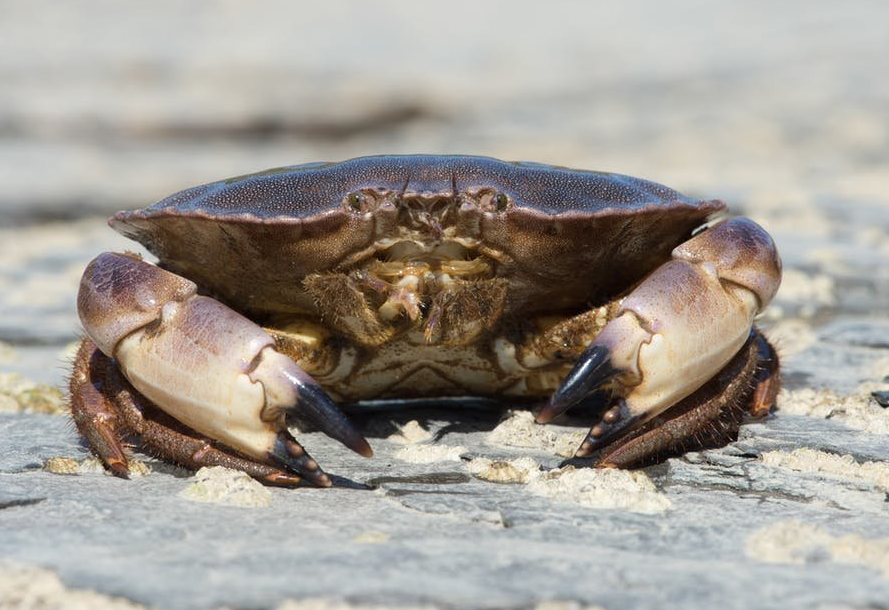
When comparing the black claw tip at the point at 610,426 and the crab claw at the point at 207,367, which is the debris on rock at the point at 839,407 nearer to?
the black claw tip at the point at 610,426

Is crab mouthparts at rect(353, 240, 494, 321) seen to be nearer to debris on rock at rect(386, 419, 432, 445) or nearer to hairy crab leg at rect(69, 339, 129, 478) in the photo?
debris on rock at rect(386, 419, 432, 445)

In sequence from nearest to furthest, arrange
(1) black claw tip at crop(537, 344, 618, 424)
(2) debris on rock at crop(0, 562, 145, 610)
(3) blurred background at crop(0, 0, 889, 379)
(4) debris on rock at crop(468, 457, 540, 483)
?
Answer: (2) debris on rock at crop(0, 562, 145, 610) < (1) black claw tip at crop(537, 344, 618, 424) < (4) debris on rock at crop(468, 457, 540, 483) < (3) blurred background at crop(0, 0, 889, 379)

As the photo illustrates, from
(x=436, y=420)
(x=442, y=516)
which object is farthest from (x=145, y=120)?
(x=442, y=516)

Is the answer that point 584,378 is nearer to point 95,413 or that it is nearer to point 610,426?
point 610,426

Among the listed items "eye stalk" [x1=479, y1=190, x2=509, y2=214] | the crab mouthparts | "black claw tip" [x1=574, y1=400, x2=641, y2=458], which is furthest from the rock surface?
"eye stalk" [x1=479, y1=190, x2=509, y2=214]

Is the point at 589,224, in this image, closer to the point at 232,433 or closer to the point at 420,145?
the point at 232,433
